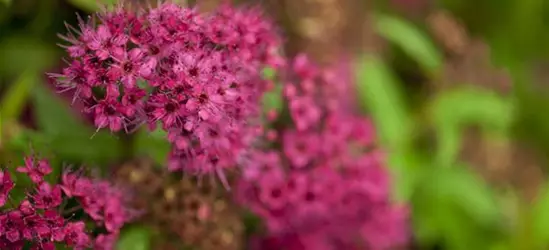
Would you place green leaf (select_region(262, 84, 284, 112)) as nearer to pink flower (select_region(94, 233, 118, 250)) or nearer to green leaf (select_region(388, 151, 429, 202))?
pink flower (select_region(94, 233, 118, 250))

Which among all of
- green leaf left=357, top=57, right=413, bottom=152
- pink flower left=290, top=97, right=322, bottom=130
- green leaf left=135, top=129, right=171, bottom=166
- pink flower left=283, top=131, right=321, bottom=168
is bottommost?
green leaf left=135, top=129, right=171, bottom=166

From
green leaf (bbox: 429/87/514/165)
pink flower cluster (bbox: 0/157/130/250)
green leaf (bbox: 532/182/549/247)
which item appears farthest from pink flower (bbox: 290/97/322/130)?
green leaf (bbox: 532/182/549/247)

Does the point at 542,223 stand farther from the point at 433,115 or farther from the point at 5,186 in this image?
the point at 5,186

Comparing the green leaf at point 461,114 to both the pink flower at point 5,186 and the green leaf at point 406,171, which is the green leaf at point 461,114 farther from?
the pink flower at point 5,186

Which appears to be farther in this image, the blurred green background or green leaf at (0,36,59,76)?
green leaf at (0,36,59,76)

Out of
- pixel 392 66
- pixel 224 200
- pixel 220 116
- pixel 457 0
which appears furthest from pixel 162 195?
pixel 457 0

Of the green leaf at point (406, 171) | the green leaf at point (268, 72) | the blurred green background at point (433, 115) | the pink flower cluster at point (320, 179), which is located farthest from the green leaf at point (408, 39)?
the green leaf at point (268, 72)

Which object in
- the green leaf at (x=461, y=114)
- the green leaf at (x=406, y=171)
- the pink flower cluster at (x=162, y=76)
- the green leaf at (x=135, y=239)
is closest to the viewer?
the pink flower cluster at (x=162, y=76)
